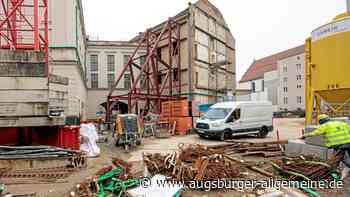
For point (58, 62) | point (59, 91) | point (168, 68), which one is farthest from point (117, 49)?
point (59, 91)

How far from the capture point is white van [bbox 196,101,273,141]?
1494cm

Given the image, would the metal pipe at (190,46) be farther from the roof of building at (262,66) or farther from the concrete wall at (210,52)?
the roof of building at (262,66)

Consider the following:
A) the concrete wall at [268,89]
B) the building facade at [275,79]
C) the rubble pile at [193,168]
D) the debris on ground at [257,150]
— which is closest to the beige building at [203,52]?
the debris on ground at [257,150]

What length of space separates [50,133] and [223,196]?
681 cm

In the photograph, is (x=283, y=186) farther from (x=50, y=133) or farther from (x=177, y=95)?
(x=177, y=95)

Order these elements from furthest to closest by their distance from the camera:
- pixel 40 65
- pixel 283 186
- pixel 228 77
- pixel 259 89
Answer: pixel 259 89 < pixel 228 77 < pixel 40 65 < pixel 283 186

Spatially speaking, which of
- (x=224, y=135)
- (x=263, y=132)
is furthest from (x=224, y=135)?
(x=263, y=132)

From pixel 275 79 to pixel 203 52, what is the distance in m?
37.4

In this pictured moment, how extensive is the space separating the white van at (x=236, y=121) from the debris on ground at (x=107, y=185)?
9113 millimetres

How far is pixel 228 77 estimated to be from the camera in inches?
1200

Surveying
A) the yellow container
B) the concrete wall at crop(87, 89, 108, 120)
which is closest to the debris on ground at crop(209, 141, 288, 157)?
the yellow container

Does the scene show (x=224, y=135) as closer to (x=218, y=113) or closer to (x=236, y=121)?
(x=236, y=121)

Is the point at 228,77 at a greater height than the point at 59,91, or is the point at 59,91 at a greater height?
the point at 228,77

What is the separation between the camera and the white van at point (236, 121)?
14938 mm
